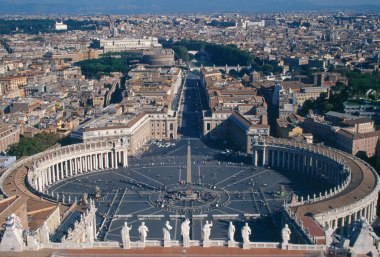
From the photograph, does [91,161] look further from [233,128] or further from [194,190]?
[233,128]

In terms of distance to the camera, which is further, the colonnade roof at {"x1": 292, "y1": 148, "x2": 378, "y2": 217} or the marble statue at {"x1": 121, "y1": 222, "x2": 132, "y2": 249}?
the colonnade roof at {"x1": 292, "y1": 148, "x2": 378, "y2": 217}

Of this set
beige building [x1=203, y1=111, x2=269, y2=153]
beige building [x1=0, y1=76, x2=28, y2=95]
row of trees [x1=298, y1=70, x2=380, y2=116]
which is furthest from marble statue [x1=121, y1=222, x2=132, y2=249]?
beige building [x1=0, y1=76, x2=28, y2=95]

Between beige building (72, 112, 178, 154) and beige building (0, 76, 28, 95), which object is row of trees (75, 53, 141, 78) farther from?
beige building (72, 112, 178, 154)

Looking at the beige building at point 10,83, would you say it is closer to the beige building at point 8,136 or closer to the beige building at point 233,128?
the beige building at point 8,136

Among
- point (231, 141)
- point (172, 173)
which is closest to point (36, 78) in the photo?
point (231, 141)

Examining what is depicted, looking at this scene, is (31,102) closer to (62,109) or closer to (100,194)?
(62,109)
